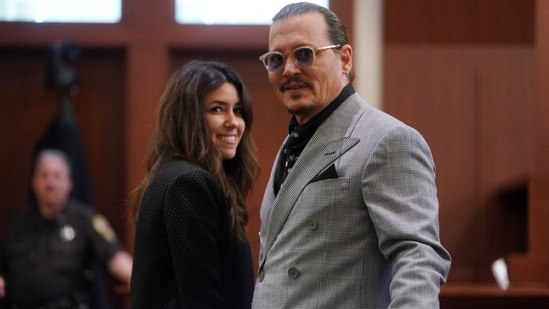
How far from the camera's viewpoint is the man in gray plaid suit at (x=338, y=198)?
2.12 meters

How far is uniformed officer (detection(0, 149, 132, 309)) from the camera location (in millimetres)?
5004

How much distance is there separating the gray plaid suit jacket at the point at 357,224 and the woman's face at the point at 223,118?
0.53 m

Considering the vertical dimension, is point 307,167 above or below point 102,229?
above

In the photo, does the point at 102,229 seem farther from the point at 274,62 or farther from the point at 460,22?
the point at 274,62

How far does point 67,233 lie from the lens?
16.8 feet

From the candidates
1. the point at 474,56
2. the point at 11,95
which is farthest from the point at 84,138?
the point at 474,56

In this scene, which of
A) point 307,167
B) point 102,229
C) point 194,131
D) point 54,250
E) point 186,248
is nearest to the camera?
point 307,167

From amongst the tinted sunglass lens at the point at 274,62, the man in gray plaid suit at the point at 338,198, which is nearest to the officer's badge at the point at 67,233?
the man in gray plaid suit at the point at 338,198

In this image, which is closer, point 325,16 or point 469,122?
point 325,16

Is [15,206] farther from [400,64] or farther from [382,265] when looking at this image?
[382,265]

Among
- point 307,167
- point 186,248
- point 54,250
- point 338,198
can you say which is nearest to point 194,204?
point 186,248

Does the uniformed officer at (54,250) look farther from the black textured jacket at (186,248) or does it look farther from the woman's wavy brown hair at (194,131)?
the black textured jacket at (186,248)

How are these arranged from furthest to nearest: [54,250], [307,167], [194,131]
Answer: [54,250]
[194,131]
[307,167]

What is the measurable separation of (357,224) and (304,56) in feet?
1.24
